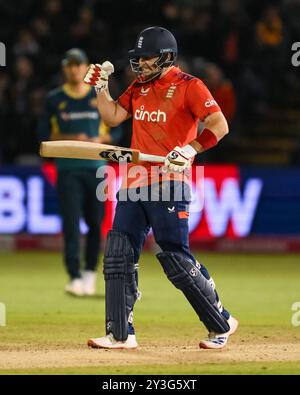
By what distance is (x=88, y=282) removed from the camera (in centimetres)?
1196

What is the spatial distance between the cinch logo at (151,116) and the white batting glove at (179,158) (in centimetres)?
35

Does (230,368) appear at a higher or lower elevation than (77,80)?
lower

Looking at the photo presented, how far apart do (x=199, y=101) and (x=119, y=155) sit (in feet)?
2.31

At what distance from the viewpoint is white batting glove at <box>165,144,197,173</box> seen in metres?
8.18

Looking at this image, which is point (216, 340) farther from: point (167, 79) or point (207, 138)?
point (167, 79)

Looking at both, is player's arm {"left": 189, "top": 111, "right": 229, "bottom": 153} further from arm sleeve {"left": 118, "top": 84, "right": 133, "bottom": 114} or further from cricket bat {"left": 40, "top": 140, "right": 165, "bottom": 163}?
arm sleeve {"left": 118, "top": 84, "right": 133, "bottom": 114}

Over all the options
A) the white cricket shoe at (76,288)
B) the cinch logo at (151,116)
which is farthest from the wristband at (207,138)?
the white cricket shoe at (76,288)

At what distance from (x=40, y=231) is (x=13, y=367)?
845cm

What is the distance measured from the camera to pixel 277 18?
62.8 feet

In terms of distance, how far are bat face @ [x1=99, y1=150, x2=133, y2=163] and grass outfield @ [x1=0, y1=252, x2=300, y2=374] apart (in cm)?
139

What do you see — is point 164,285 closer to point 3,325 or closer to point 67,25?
point 3,325

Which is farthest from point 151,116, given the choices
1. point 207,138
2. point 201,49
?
point 201,49

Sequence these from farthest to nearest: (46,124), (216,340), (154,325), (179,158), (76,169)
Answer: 1. (46,124)
2. (76,169)
3. (154,325)
4. (216,340)
5. (179,158)
